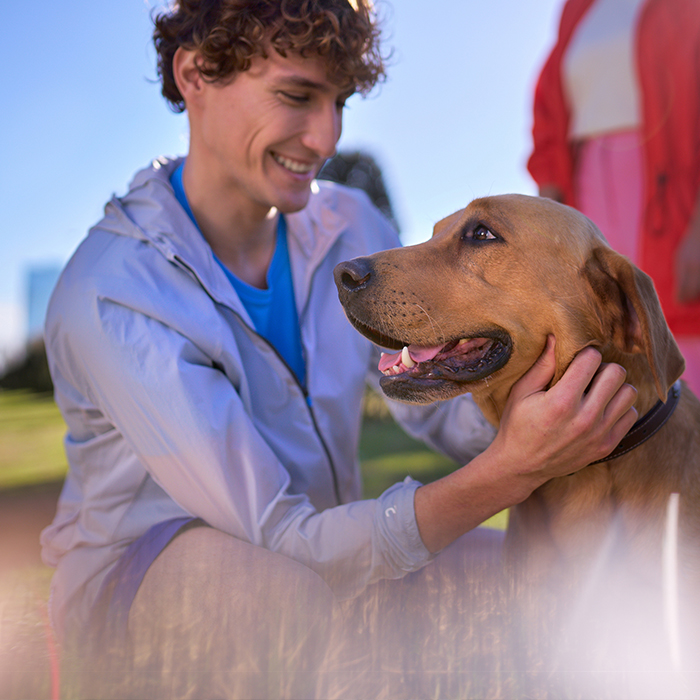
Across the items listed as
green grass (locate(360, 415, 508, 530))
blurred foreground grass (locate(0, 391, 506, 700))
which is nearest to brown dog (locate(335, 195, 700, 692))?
blurred foreground grass (locate(0, 391, 506, 700))

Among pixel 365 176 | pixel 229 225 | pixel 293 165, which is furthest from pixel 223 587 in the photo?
pixel 365 176

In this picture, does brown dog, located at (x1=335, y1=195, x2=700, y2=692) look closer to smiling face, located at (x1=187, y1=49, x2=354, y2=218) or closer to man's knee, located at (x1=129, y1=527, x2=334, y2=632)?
man's knee, located at (x1=129, y1=527, x2=334, y2=632)

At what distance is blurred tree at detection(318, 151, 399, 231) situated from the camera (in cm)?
853

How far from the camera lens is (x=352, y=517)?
1760 millimetres

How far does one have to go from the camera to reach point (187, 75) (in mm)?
2338

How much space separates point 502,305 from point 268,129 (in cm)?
109

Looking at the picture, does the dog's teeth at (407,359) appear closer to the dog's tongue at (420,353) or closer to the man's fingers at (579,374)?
the dog's tongue at (420,353)

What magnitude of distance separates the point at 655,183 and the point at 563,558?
1.99m

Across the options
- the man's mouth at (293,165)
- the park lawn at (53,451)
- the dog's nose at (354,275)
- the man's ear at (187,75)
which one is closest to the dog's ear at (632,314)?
the dog's nose at (354,275)

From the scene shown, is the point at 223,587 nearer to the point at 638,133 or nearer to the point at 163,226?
the point at 163,226

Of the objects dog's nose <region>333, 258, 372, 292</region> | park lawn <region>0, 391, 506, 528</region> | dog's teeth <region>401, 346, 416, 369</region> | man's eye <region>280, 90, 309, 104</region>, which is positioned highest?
man's eye <region>280, 90, 309, 104</region>

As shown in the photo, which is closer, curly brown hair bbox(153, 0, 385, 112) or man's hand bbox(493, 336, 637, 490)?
man's hand bbox(493, 336, 637, 490)

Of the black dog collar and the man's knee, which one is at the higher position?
the black dog collar

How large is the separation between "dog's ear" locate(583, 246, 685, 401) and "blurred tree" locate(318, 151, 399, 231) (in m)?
7.03
